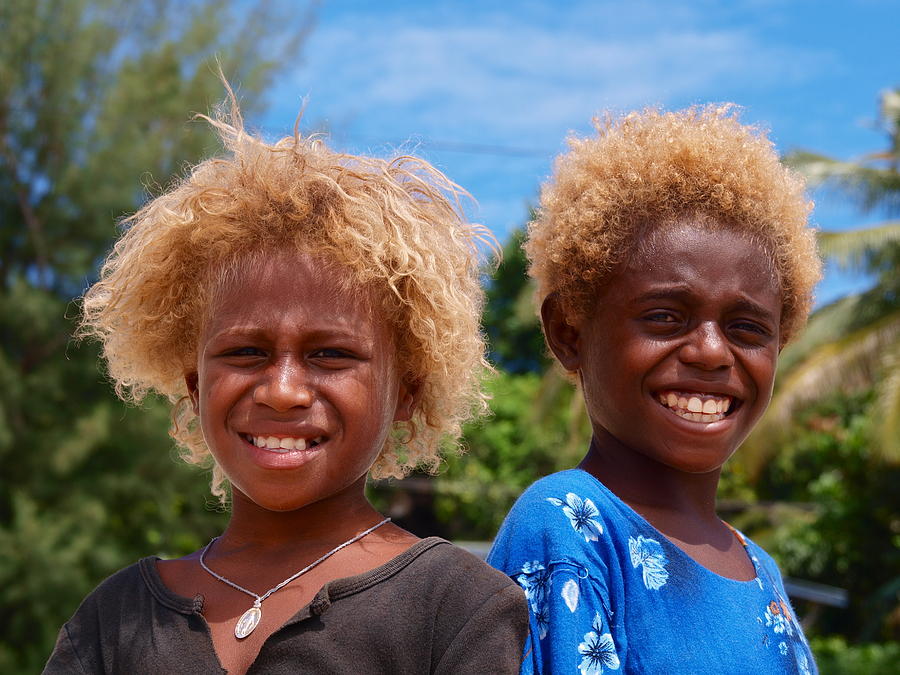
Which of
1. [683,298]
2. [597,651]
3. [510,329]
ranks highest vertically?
[510,329]

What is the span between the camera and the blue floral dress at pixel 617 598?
1.91 m

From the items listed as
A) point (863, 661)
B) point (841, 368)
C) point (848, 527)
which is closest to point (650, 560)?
point (841, 368)

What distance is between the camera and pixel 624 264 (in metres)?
2.20

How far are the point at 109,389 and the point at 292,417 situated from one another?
1244cm

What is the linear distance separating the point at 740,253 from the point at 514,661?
3.13 ft

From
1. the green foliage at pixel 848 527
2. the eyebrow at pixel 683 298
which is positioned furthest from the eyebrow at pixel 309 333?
the green foliage at pixel 848 527

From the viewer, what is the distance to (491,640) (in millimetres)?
1813

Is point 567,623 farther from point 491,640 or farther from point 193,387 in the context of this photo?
point 193,387

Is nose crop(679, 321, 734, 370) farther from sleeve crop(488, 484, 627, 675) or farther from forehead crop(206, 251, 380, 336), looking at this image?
forehead crop(206, 251, 380, 336)

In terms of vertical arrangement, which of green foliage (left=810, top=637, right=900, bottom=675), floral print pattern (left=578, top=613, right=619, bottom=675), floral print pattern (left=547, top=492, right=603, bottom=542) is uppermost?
floral print pattern (left=547, top=492, right=603, bottom=542)

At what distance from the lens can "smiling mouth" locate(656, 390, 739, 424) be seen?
2.15m

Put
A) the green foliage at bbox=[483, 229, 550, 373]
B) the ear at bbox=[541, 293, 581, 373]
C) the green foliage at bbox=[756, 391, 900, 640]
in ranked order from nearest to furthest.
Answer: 1. the ear at bbox=[541, 293, 581, 373]
2. the green foliage at bbox=[756, 391, 900, 640]
3. the green foliage at bbox=[483, 229, 550, 373]

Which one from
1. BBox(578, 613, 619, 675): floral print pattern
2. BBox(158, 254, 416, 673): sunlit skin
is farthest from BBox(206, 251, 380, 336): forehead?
BBox(578, 613, 619, 675): floral print pattern

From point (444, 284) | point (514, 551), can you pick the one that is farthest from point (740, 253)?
point (514, 551)
